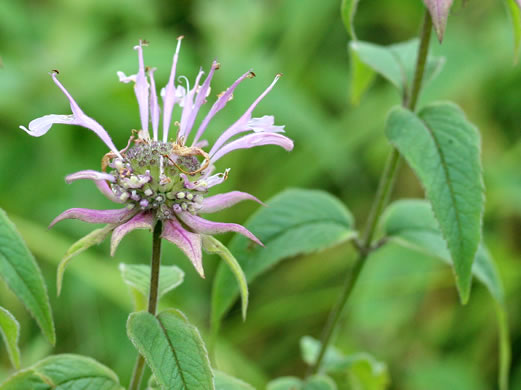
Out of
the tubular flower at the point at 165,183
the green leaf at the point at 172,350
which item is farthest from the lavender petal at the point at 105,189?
the green leaf at the point at 172,350

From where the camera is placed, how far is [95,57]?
1.93 metres

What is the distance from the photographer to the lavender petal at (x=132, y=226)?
1.61ft

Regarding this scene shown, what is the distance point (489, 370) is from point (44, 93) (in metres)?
1.35

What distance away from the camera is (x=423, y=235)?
2.72 ft

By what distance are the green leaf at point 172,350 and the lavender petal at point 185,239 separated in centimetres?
8

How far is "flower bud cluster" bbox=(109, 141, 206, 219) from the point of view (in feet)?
1.81

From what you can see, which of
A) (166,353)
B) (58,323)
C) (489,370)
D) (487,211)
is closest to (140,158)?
(166,353)

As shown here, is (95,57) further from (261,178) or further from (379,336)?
(379,336)

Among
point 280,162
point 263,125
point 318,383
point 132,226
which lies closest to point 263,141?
point 263,125

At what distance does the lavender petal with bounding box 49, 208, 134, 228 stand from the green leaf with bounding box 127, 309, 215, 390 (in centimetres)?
8

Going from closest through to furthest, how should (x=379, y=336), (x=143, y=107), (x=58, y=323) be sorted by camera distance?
(x=143, y=107)
(x=58, y=323)
(x=379, y=336)

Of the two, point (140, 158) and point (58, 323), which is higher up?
point (140, 158)

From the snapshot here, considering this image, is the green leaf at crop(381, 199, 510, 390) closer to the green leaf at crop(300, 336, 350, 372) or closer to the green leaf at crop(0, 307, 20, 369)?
the green leaf at crop(300, 336, 350, 372)

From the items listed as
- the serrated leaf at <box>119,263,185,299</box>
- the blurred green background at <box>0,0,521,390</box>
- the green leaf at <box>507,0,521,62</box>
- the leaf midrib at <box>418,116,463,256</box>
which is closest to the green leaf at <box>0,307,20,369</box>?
the serrated leaf at <box>119,263,185,299</box>
